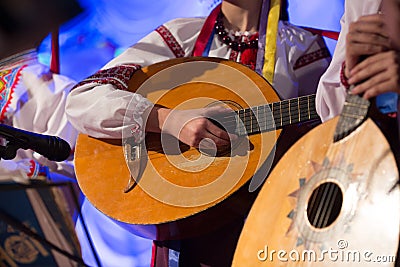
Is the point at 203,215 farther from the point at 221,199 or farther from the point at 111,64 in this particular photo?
the point at 111,64

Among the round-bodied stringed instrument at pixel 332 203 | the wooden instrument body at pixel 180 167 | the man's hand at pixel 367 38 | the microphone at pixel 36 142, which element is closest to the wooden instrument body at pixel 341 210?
the round-bodied stringed instrument at pixel 332 203

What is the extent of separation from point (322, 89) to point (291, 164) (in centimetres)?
21

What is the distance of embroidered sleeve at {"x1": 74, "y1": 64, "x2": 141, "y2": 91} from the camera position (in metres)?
1.77

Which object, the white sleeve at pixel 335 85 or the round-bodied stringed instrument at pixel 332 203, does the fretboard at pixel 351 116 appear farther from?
the white sleeve at pixel 335 85

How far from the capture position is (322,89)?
140cm

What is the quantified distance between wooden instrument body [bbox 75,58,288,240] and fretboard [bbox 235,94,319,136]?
19 millimetres

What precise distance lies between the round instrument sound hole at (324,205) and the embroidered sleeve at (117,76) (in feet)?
2.43

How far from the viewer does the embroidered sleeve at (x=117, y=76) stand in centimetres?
177

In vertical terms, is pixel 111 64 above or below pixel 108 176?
above

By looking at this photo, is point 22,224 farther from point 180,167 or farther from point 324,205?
point 324,205

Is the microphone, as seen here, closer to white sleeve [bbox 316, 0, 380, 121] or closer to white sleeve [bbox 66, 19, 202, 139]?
white sleeve [bbox 66, 19, 202, 139]

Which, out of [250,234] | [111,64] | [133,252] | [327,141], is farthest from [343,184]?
[133,252]

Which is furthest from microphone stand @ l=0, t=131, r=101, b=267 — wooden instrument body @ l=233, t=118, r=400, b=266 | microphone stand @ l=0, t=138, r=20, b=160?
wooden instrument body @ l=233, t=118, r=400, b=266

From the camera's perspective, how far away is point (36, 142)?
4.67ft
